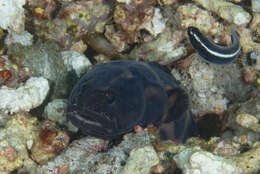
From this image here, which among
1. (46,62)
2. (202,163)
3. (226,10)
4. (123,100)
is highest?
(226,10)

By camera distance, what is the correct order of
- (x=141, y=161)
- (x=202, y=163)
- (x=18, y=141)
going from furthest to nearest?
1. (x=18, y=141)
2. (x=141, y=161)
3. (x=202, y=163)

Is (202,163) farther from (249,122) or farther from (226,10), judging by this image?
(226,10)

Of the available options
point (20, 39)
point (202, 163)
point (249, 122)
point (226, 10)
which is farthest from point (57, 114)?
point (226, 10)

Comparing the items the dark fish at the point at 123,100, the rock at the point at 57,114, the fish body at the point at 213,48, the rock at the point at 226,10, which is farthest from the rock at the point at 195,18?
the rock at the point at 57,114

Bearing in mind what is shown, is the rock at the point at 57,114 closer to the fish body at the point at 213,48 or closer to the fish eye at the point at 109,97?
the fish eye at the point at 109,97

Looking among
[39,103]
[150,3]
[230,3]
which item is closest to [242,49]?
[230,3]

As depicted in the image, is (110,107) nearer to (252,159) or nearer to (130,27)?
(252,159)

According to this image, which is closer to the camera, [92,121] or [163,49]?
[92,121]
